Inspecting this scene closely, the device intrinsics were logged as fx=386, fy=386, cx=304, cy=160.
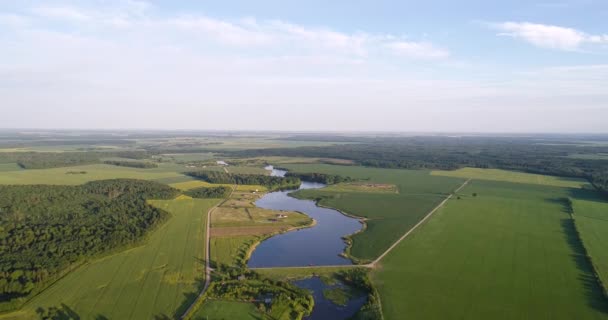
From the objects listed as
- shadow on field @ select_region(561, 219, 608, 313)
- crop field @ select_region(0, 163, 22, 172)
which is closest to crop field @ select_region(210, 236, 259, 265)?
shadow on field @ select_region(561, 219, 608, 313)

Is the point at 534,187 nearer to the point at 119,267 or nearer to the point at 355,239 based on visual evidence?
the point at 355,239

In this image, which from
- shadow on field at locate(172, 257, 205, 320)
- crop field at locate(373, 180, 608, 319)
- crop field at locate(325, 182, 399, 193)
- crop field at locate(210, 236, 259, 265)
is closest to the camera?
shadow on field at locate(172, 257, 205, 320)

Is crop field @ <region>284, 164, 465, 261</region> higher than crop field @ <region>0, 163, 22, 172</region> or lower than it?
lower

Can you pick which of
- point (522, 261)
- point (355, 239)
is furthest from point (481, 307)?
point (355, 239)

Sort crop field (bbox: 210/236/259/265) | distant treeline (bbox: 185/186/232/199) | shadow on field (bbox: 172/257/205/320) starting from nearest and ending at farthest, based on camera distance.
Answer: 1. shadow on field (bbox: 172/257/205/320)
2. crop field (bbox: 210/236/259/265)
3. distant treeline (bbox: 185/186/232/199)

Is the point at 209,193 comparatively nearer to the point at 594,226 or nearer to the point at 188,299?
the point at 188,299

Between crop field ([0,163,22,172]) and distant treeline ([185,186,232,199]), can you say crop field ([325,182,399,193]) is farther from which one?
crop field ([0,163,22,172])
